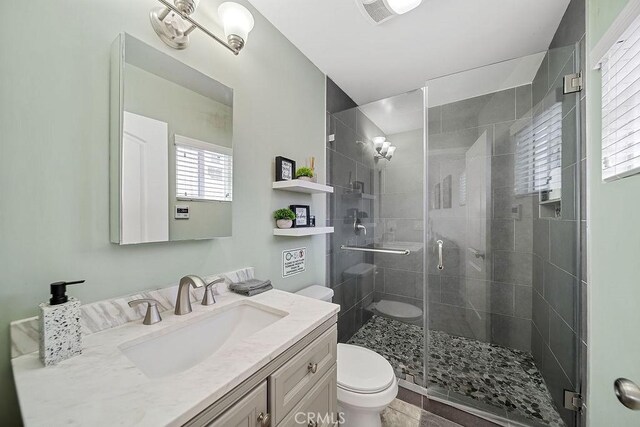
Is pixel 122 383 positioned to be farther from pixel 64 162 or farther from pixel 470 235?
pixel 470 235

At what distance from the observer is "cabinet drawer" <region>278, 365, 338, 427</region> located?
2.47ft

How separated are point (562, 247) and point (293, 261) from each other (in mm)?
1660

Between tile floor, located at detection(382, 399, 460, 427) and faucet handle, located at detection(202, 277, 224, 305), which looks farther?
tile floor, located at detection(382, 399, 460, 427)

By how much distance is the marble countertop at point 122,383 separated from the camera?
0.43m

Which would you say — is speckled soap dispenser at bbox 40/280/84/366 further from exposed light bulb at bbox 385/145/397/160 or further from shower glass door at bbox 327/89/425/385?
exposed light bulb at bbox 385/145/397/160

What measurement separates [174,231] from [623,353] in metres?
1.55

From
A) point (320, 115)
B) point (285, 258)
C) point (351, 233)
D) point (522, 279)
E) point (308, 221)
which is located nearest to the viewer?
point (285, 258)

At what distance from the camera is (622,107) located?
75cm

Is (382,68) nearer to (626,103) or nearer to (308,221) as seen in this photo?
(308,221)

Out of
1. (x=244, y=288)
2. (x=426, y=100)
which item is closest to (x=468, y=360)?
(x=244, y=288)

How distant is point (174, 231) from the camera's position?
3.14 feet

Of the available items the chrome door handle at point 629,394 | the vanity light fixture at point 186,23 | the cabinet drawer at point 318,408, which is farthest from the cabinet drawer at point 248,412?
the vanity light fixture at point 186,23

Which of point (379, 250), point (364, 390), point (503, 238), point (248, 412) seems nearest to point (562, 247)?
point (503, 238)

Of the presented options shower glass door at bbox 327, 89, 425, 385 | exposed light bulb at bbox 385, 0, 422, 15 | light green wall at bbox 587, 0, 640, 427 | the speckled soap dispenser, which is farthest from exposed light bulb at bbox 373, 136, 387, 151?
the speckled soap dispenser
